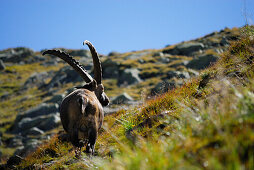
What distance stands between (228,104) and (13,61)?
10200 cm

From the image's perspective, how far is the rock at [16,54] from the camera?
90.3 meters

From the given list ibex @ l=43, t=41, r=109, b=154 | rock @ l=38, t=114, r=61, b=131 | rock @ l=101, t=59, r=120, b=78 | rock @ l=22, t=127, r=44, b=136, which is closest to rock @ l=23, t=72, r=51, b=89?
rock @ l=101, t=59, r=120, b=78

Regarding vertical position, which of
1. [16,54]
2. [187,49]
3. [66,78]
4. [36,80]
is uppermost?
[16,54]

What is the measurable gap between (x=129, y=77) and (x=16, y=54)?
3036 inches

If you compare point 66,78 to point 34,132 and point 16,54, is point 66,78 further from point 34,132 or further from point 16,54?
point 16,54

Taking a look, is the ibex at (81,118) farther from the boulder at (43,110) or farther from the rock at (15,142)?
the boulder at (43,110)

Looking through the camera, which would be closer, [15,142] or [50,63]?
[15,142]

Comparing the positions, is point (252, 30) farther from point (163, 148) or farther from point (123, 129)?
point (163, 148)

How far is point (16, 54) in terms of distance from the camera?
93938 mm

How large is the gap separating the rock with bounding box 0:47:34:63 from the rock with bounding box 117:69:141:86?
70040 millimetres

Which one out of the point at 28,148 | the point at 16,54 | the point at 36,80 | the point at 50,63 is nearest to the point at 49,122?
the point at 28,148

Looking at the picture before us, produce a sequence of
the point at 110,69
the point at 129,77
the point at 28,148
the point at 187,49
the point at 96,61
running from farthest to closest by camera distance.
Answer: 1. the point at 187,49
2. the point at 110,69
3. the point at 129,77
4. the point at 28,148
5. the point at 96,61

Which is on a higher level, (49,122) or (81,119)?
(81,119)

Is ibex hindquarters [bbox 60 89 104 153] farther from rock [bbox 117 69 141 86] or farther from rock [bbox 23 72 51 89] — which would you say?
rock [bbox 23 72 51 89]
